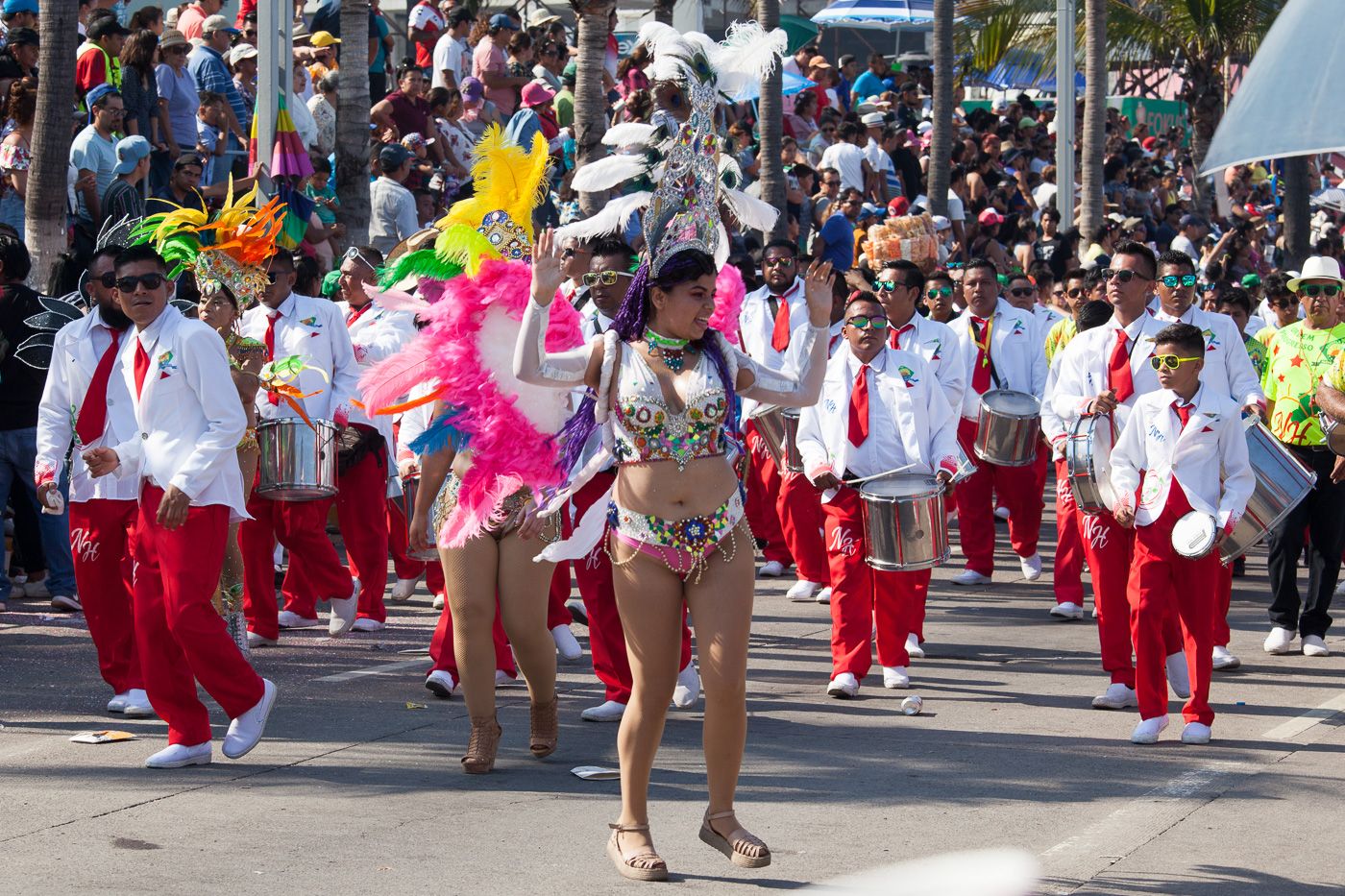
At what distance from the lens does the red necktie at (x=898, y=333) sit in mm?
9697

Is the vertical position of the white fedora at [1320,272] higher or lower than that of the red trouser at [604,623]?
higher

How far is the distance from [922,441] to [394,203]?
8190mm

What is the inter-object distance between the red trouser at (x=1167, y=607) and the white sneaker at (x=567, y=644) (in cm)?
306

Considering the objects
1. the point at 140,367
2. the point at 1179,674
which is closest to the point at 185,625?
the point at 140,367

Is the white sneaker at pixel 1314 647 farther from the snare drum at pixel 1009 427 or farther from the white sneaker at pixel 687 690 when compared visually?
the white sneaker at pixel 687 690

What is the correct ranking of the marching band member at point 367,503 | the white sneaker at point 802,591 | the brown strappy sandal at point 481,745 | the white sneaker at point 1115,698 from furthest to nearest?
1. the white sneaker at point 802,591
2. the marching band member at point 367,503
3. the white sneaker at point 1115,698
4. the brown strappy sandal at point 481,745

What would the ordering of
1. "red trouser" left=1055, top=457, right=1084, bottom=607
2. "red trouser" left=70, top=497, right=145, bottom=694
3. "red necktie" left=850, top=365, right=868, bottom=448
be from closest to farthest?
"red trouser" left=70, top=497, right=145, bottom=694, "red necktie" left=850, top=365, right=868, bottom=448, "red trouser" left=1055, top=457, right=1084, bottom=607

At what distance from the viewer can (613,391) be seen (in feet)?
20.1

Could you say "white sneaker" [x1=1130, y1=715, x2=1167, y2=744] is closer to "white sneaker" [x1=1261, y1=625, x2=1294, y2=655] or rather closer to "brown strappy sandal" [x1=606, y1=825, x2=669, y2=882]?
"white sneaker" [x1=1261, y1=625, x2=1294, y2=655]

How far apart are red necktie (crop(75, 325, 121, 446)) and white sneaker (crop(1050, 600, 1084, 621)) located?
18.9 feet

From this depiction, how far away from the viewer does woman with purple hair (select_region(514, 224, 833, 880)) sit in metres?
5.90

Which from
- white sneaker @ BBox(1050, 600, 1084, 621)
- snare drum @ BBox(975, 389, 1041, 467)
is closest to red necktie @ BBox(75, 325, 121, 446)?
white sneaker @ BBox(1050, 600, 1084, 621)

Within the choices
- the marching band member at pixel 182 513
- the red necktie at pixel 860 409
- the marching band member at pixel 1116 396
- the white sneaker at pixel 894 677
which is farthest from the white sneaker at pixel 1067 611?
the marching band member at pixel 182 513

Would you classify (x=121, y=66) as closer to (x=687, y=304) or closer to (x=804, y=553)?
(x=804, y=553)
